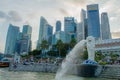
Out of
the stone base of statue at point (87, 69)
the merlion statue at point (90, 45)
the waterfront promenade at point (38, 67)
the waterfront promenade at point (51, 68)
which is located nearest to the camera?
the stone base of statue at point (87, 69)

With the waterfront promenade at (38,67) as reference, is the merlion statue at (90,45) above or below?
above

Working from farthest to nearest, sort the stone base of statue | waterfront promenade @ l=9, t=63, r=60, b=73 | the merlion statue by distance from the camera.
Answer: waterfront promenade @ l=9, t=63, r=60, b=73, the merlion statue, the stone base of statue

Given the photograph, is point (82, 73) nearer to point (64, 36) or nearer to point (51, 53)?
point (51, 53)

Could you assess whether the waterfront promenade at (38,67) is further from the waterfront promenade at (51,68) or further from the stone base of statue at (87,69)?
the stone base of statue at (87,69)

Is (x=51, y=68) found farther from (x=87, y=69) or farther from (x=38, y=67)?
A: (x=87, y=69)

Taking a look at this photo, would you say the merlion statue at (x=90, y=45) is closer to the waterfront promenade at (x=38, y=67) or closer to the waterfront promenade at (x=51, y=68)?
the waterfront promenade at (x=51, y=68)

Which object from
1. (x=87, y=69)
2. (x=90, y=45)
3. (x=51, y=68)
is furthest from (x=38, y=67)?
(x=90, y=45)

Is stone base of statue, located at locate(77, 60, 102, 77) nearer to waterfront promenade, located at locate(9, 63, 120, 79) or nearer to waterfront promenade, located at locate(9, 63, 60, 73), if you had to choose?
waterfront promenade, located at locate(9, 63, 120, 79)

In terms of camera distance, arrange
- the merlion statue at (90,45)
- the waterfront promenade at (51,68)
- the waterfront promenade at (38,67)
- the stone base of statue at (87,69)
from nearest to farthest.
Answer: the stone base of statue at (87,69) < the merlion statue at (90,45) < the waterfront promenade at (51,68) < the waterfront promenade at (38,67)

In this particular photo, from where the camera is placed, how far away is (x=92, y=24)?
197 metres

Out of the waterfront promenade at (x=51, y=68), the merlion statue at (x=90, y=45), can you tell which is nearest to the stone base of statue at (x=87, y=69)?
the merlion statue at (x=90, y=45)

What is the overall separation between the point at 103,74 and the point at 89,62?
4444 millimetres

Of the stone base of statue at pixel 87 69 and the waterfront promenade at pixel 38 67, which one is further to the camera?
the waterfront promenade at pixel 38 67

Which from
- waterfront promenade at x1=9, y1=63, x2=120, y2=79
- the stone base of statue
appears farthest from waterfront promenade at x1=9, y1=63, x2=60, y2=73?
the stone base of statue
